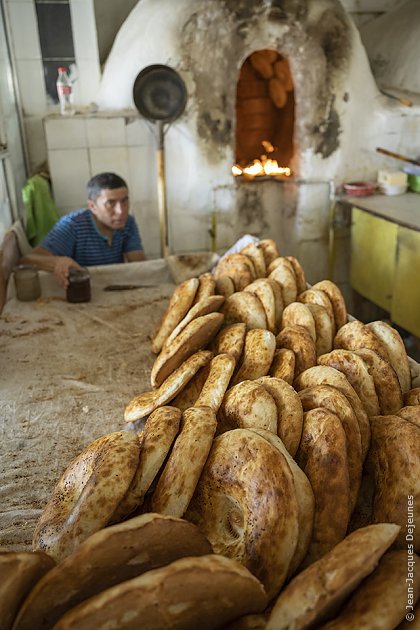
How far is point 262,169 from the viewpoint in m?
6.20

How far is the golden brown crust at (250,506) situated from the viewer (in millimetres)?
1176

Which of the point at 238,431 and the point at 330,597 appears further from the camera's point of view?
the point at 238,431

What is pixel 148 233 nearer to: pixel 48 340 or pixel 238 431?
pixel 48 340

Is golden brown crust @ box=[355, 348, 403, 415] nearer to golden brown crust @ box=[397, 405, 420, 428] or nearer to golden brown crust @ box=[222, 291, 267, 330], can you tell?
golden brown crust @ box=[397, 405, 420, 428]

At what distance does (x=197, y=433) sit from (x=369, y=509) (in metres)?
0.51

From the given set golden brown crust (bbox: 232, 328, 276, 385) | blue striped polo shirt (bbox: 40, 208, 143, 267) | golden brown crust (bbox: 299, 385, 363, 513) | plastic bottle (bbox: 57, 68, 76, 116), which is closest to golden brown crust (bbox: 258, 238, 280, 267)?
golden brown crust (bbox: 232, 328, 276, 385)

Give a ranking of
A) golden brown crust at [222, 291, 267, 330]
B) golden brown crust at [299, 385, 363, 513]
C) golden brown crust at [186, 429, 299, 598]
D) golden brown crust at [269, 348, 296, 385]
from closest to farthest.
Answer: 1. golden brown crust at [186, 429, 299, 598]
2. golden brown crust at [299, 385, 363, 513]
3. golden brown crust at [269, 348, 296, 385]
4. golden brown crust at [222, 291, 267, 330]

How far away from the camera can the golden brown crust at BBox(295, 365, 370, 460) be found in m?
1.54

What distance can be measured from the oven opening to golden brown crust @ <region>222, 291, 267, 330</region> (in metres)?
3.72

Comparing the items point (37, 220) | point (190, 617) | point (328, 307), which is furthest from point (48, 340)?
point (37, 220)

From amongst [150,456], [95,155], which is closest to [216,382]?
[150,456]

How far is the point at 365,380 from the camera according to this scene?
1803mm

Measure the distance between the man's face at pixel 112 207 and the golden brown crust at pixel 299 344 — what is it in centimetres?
212

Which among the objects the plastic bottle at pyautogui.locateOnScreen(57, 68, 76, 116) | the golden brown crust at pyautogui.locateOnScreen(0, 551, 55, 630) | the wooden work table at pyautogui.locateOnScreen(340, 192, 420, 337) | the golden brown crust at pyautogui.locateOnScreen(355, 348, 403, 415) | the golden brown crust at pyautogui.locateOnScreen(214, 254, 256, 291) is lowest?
the wooden work table at pyautogui.locateOnScreen(340, 192, 420, 337)
